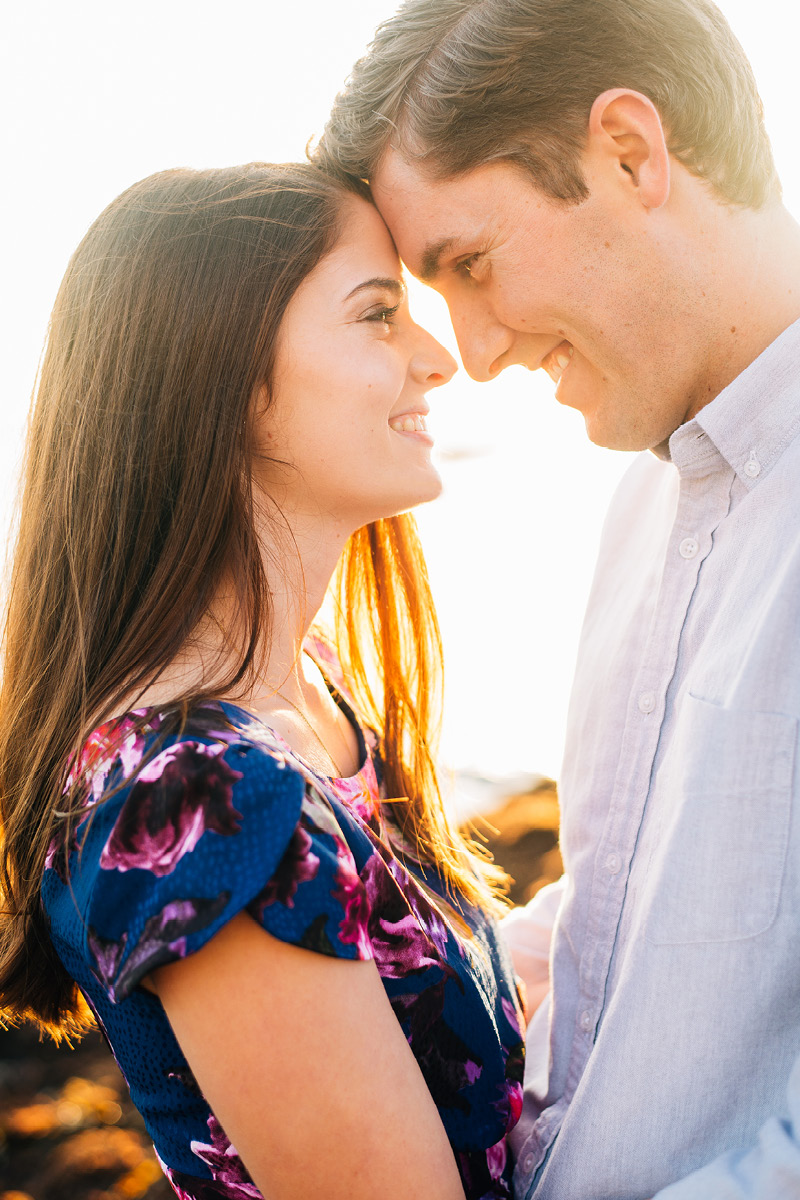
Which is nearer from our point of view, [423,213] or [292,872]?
[292,872]

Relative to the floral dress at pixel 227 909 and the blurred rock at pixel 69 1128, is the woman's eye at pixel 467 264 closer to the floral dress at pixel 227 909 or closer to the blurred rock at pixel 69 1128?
the floral dress at pixel 227 909

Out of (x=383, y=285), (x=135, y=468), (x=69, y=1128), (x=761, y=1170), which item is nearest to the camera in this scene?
(x=761, y=1170)

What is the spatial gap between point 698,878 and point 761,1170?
406 mm

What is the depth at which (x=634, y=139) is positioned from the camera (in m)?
1.83

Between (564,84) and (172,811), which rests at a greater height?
(564,84)

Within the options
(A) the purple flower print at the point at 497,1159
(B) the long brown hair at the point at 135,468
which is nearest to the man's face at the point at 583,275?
(B) the long brown hair at the point at 135,468

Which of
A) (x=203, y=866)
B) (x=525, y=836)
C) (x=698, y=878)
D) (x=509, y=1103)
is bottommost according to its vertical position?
(x=525, y=836)

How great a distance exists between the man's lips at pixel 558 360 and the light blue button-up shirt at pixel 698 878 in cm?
38

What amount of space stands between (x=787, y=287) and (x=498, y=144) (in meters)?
0.68

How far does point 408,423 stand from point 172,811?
115 cm

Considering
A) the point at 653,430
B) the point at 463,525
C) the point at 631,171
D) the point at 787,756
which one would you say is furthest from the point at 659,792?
the point at 463,525

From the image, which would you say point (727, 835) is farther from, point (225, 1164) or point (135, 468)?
point (135, 468)

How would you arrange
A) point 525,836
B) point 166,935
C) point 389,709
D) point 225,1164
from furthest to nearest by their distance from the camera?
point 525,836
point 389,709
point 225,1164
point 166,935

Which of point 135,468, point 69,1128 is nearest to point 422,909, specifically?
point 135,468
